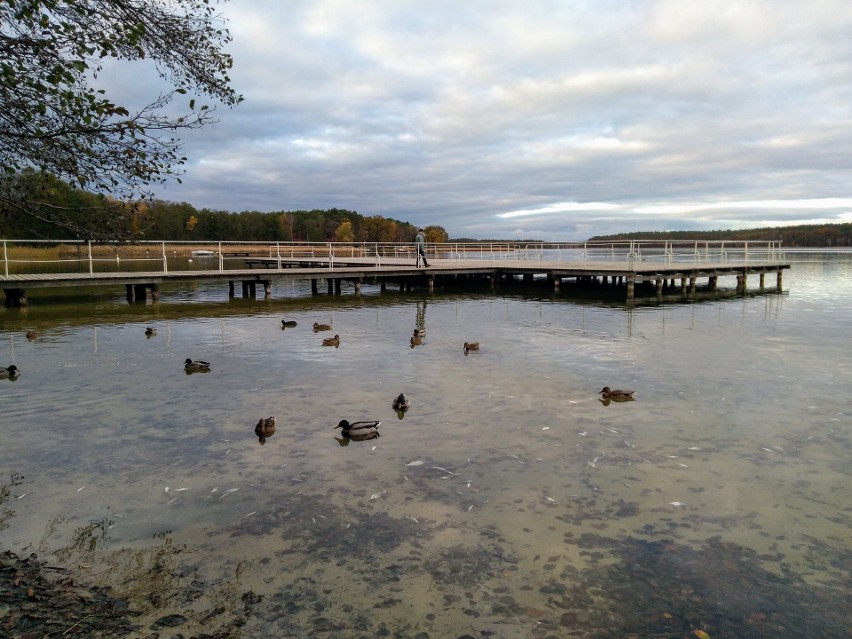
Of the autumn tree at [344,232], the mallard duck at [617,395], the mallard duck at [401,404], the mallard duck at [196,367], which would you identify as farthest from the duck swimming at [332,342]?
the autumn tree at [344,232]

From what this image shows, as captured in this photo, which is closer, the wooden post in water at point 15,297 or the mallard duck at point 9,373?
the mallard duck at point 9,373

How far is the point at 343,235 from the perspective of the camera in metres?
145

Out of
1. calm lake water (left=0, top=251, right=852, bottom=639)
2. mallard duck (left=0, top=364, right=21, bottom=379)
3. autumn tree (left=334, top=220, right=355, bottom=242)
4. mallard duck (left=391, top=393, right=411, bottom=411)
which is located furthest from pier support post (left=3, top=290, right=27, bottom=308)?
autumn tree (left=334, top=220, right=355, bottom=242)

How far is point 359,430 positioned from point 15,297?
23.2 metres

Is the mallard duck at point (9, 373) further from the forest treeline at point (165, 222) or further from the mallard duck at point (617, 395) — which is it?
the mallard duck at point (617, 395)

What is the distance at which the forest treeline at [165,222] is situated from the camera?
5.89 meters

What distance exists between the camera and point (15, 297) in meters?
25.5

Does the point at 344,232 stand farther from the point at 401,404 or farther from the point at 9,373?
the point at 401,404

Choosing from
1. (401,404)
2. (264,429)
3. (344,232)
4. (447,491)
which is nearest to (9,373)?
(264,429)

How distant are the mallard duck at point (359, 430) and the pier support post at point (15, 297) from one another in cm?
2261

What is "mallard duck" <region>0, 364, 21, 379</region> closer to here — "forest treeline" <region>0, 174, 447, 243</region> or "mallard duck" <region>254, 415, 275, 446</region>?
"forest treeline" <region>0, 174, 447, 243</region>

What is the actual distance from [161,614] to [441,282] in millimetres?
34730

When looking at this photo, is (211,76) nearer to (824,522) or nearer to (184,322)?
(824,522)

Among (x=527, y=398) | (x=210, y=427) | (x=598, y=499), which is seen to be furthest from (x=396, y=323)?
(x=598, y=499)
